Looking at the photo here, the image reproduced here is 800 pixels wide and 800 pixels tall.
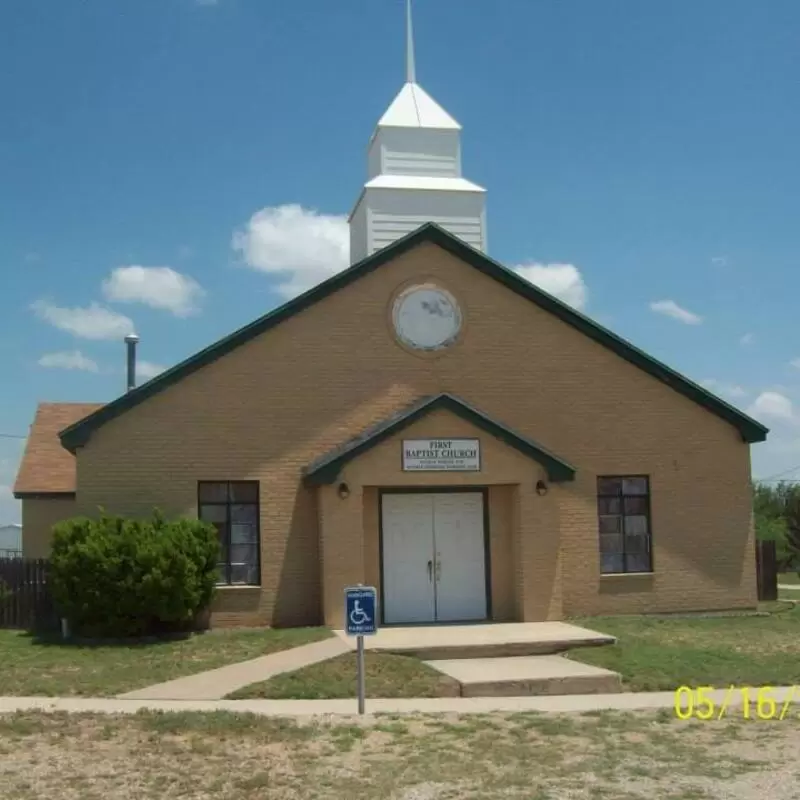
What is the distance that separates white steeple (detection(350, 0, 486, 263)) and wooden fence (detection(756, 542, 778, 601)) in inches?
364

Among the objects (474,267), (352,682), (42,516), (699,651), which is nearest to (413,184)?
(474,267)

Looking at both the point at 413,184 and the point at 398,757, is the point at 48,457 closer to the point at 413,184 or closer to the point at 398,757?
the point at 413,184

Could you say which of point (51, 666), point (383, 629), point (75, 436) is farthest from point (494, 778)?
point (75, 436)

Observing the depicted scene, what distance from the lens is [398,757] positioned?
947 cm

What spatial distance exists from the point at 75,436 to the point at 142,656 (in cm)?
431

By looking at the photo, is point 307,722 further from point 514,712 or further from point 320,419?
point 320,419

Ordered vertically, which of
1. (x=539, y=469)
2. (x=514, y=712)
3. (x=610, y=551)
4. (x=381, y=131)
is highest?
(x=381, y=131)

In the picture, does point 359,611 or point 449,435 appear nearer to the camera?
point 359,611

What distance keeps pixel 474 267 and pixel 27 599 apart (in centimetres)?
972

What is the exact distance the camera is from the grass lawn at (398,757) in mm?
8383

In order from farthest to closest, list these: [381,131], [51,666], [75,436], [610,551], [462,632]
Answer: [381,131] < [610,551] < [75,436] < [462,632] < [51,666]

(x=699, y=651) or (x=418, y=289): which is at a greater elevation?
(x=418, y=289)

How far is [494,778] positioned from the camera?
345 inches
